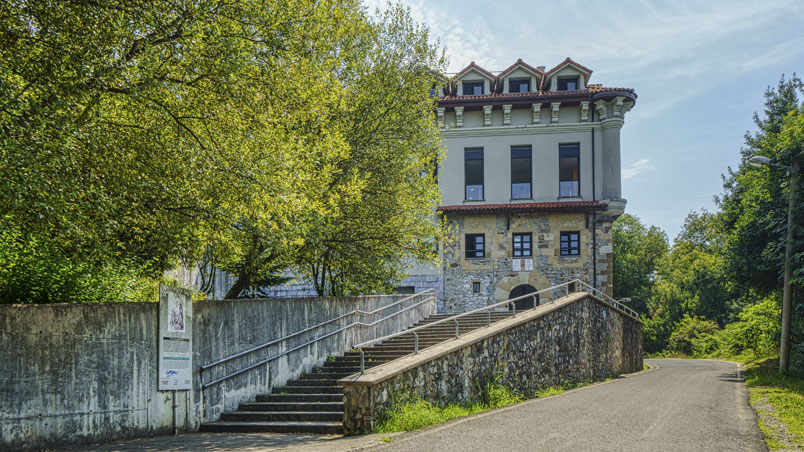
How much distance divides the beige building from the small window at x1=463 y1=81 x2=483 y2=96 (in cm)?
47

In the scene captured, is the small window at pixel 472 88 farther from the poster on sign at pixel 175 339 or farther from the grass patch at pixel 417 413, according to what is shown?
the poster on sign at pixel 175 339

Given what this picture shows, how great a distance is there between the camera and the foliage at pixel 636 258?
162 feet

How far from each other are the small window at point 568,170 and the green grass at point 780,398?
378 inches

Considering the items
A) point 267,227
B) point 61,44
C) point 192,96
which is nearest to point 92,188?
point 61,44

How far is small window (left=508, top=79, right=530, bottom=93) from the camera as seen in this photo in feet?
92.4

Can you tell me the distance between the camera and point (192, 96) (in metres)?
10.5

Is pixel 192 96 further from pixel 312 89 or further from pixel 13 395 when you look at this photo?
pixel 13 395

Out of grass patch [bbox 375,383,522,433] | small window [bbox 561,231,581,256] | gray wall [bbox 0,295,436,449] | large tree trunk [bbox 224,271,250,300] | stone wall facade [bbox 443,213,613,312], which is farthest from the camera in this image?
small window [bbox 561,231,581,256]

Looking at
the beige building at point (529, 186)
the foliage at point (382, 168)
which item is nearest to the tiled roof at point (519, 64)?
the beige building at point (529, 186)

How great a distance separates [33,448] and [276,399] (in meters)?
4.59

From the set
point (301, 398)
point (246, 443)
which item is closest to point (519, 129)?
point (301, 398)

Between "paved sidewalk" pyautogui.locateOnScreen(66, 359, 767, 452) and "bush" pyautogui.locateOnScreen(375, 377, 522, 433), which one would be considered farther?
"bush" pyautogui.locateOnScreen(375, 377, 522, 433)

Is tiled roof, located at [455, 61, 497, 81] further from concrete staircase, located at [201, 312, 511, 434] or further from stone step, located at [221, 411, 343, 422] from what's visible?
stone step, located at [221, 411, 343, 422]

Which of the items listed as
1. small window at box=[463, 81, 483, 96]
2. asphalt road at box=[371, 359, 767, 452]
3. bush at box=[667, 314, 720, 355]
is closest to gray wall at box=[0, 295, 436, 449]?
asphalt road at box=[371, 359, 767, 452]
